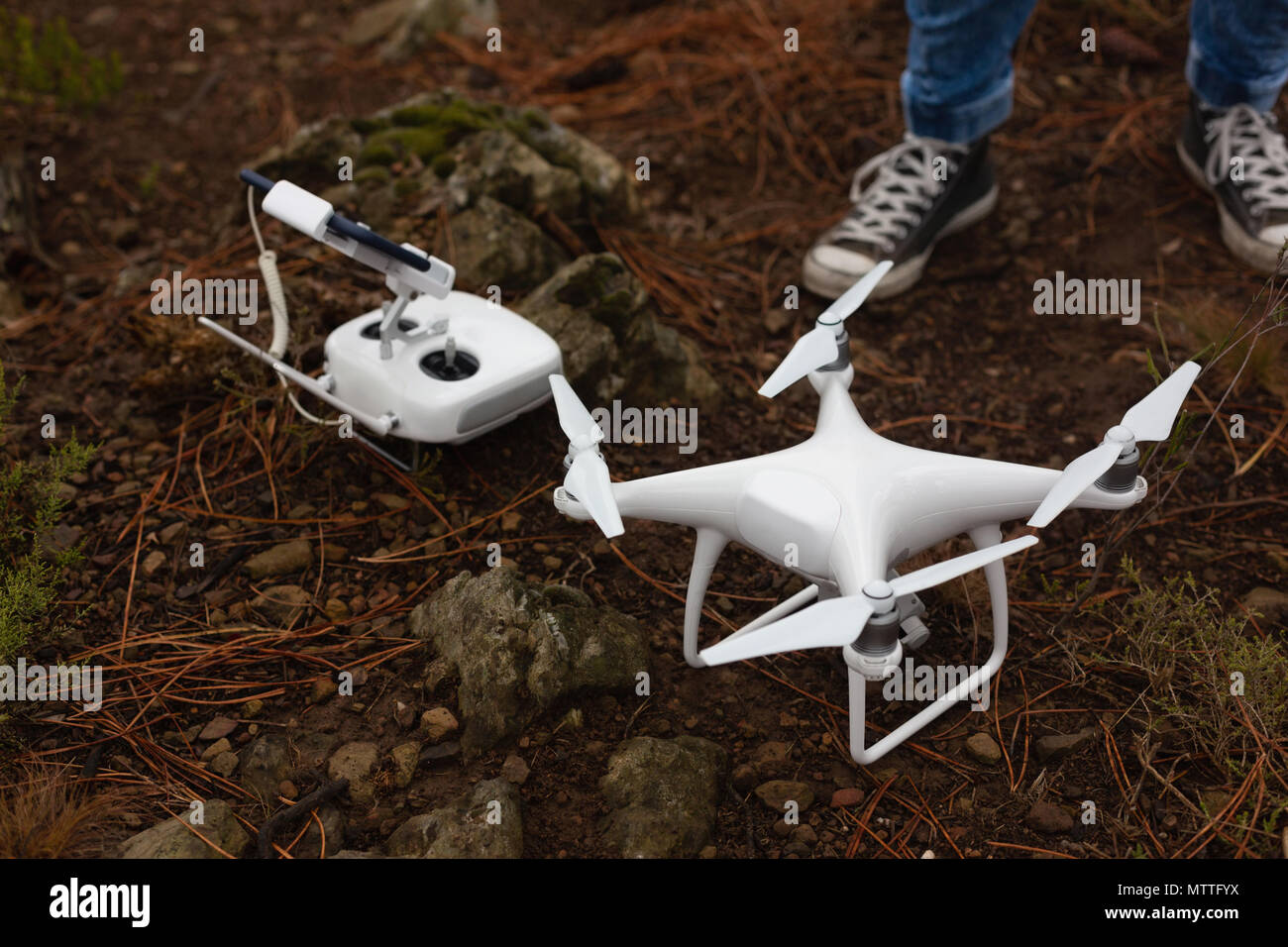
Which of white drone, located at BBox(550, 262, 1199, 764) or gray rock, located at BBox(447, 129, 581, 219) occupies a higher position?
white drone, located at BBox(550, 262, 1199, 764)

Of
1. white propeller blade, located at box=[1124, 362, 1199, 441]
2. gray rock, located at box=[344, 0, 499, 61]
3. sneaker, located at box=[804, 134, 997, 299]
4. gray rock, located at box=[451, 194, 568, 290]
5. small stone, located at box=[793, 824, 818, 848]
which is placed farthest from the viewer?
gray rock, located at box=[344, 0, 499, 61]

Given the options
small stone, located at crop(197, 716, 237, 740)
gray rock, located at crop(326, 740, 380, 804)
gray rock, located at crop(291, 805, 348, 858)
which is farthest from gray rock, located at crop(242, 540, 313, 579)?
gray rock, located at crop(291, 805, 348, 858)

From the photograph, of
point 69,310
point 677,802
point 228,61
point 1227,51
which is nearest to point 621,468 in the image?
point 677,802

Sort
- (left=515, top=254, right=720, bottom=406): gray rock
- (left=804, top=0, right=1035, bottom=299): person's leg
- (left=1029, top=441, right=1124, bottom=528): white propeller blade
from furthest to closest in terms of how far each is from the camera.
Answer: (left=804, top=0, right=1035, bottom=299): person's leg
(left=515, top=254, right=720, bottom=406): gray rock
(left=1029, top=441, right=1124, bottom=528): white propeller blade

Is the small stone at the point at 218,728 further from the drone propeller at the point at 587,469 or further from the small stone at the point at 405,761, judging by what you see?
the drone propeller at the point at 587,469

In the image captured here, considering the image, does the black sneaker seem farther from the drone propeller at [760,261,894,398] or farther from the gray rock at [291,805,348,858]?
the gray rock at [291,805,348,858]

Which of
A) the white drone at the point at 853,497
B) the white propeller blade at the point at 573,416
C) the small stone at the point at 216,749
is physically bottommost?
the small stone at the point at 216,749

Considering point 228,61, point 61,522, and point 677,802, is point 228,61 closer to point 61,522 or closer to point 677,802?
point 61,522

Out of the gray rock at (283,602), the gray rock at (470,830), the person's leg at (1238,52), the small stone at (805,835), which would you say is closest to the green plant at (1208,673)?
the small stone at (805,835)
